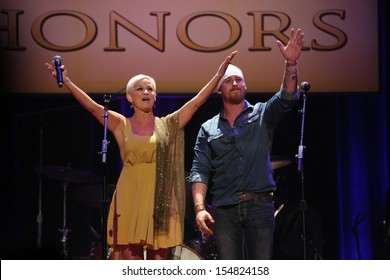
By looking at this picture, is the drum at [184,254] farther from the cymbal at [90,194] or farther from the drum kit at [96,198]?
the cymbal at [90,194]

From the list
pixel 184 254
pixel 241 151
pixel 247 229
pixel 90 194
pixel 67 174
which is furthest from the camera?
pixel 90 194

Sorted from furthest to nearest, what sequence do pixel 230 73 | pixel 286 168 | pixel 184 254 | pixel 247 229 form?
pixel 286 168 → pixel 184 254 → pixel 230 73 → pixel 247 229

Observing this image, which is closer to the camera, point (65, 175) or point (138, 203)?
point (138, 203)

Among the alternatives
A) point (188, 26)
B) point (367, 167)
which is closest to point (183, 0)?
point (188, 26)

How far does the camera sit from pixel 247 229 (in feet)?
14.7

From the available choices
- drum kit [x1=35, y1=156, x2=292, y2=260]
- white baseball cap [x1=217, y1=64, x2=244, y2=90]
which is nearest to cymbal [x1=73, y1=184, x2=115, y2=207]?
drum kit [x1=35, y1=156, x2=292, y2=260]

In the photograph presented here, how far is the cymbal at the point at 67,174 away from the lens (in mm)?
6262

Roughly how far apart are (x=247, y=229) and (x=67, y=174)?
2246 millimetres

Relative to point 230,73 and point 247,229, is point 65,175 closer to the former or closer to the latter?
point 230,73

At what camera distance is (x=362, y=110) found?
264 inches

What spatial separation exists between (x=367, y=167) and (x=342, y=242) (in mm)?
683

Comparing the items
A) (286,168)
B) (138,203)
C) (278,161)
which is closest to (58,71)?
(138,203)

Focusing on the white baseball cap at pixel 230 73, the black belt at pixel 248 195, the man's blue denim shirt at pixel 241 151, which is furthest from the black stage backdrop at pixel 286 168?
the black belt at pixel 248 195

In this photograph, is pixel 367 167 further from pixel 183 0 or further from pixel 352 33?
pixel 183 0
